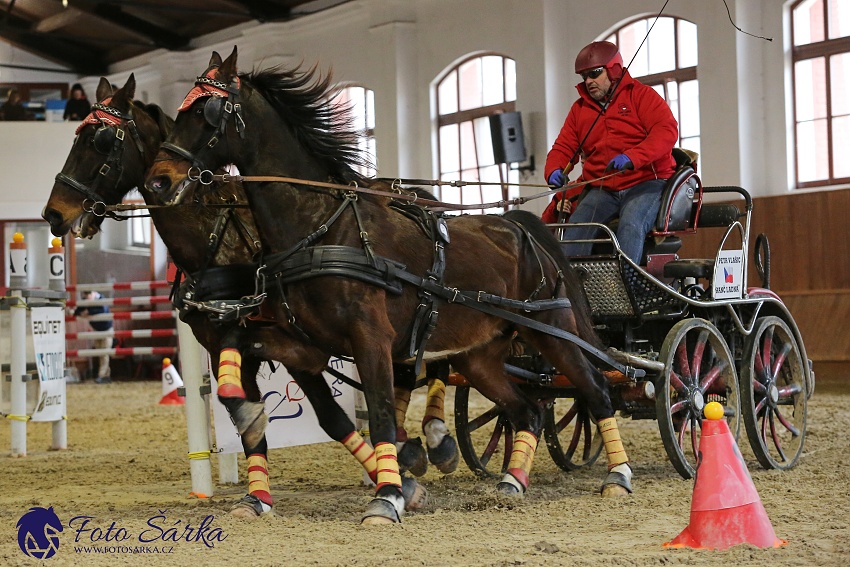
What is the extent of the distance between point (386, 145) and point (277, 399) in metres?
10.6

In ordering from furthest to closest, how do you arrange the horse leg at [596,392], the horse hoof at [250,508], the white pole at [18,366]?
the white pole at [18,366] < the horse leg at [596,392] < the horse hoof at [250,508]

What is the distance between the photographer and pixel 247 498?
4.46m

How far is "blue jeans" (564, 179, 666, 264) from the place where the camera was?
5.32 metres

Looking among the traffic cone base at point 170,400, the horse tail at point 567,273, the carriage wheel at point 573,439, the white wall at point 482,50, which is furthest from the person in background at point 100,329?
the horse tail at point 567,273

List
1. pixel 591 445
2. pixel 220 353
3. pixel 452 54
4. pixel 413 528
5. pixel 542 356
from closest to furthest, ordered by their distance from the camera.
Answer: pixel 413 528 → pixel 220 353 → pixel 542 356 → pixel 591 445 → pixel 452 54

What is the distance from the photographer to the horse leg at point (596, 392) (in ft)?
16.1

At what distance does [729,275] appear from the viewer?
218 inches

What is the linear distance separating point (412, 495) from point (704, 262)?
2065 millimetres

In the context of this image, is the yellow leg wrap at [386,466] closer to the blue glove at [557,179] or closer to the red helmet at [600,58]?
the blue glove at [557,179]

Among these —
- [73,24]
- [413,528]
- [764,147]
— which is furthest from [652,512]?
[73,24]

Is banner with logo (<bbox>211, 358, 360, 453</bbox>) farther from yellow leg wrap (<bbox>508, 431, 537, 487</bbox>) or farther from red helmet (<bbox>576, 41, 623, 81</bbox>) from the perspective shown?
red helmet (<bbox>576, 41, 623, 81</bbox>)

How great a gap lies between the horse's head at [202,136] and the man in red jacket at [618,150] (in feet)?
6.57

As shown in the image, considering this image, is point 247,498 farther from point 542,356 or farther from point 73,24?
point 73,24

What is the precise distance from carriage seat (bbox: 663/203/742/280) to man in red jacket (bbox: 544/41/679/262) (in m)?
0.21
